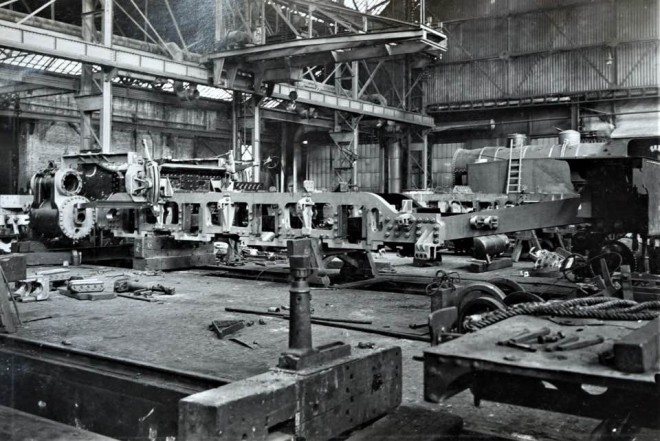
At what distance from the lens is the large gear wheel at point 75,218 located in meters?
10.2

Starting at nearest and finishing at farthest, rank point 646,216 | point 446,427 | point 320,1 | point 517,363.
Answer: point 517,363
point 446,427
point 646,216
point 320,1

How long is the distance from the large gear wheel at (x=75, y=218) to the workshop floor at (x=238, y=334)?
2434mm

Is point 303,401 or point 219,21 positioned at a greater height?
point 219,21

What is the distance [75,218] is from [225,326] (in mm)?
6127

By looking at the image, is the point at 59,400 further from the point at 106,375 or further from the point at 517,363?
→ the point at 517,363

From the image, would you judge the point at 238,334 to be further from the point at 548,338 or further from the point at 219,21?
the point at 219,21

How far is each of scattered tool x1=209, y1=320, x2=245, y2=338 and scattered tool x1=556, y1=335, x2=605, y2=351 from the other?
3.27m

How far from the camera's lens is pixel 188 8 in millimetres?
→ 18484

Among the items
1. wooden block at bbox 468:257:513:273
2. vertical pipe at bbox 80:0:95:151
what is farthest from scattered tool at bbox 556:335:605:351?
vertical pipe at bbox 80:0:95:151

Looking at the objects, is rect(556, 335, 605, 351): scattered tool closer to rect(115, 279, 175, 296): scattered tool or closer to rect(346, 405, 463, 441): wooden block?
rect(346, 405, 463, 441): wooden block

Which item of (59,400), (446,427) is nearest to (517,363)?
(446,427)

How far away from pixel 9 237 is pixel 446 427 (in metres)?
11.5

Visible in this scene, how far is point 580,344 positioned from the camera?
248cm

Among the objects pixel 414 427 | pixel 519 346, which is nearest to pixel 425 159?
pixel 414 427
